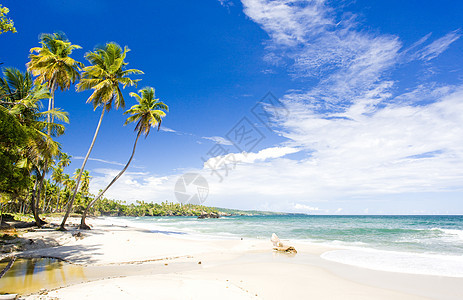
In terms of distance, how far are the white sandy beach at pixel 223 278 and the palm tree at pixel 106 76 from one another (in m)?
10.9

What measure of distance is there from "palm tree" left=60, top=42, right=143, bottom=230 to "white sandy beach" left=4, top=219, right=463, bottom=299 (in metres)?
10.9

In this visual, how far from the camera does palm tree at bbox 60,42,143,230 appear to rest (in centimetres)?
1762

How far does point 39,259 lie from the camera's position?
9.04m

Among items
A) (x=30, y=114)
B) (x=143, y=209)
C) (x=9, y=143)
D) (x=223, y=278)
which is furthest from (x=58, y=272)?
(x=143, y=209)

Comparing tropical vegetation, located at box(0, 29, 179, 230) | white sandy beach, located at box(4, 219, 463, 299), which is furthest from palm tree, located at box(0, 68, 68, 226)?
white sandy beach, located at box(4, 219, 463, 299)

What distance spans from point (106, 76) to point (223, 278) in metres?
17.3

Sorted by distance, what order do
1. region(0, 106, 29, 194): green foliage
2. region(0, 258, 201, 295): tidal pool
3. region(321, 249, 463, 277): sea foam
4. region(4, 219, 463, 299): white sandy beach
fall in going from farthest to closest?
1. region(321, 249, 463, 277): sea foam
2. region(0, 106, 29, 194): green foliage
3. region(0, 258, 201, 295): tidal pool
4. region(4, 219, 463, 299): white sandy beach

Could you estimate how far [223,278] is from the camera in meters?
7.23

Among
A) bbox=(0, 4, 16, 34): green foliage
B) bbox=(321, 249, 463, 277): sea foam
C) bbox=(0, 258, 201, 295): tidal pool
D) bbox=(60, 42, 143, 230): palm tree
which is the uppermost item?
bbox=(60, 42, 143, 230): palm tree

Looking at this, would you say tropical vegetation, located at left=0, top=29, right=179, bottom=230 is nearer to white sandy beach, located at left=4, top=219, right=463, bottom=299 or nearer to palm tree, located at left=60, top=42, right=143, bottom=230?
palm tree, located at left=60, top=42, right=143, bottom=230

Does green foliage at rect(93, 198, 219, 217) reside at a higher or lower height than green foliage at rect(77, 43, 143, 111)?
lower

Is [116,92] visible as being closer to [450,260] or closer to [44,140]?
[44,140]

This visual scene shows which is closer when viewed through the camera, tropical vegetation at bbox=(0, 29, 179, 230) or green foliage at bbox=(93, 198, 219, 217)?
tropical vegetation at bbox=(0, 29, 179, 230)

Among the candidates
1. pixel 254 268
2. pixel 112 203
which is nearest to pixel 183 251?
pixel 254 268
